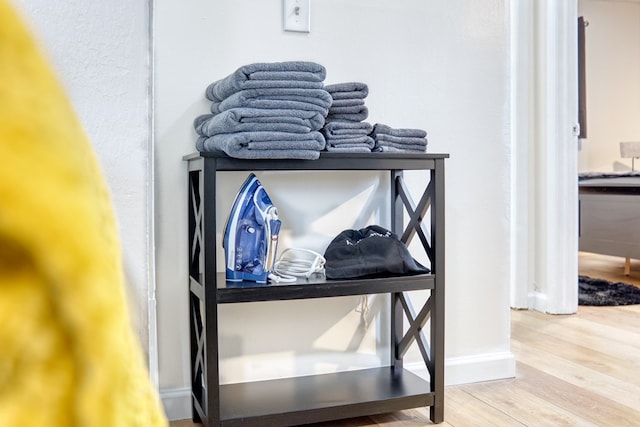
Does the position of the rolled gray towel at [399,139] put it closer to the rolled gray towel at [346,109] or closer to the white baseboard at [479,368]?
the rolled gray towel at [346,109]

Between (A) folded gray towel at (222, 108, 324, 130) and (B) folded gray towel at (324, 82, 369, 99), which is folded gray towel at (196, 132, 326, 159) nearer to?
(A) folded gray towel at (222, 108, 324, 130)

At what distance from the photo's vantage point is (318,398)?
1618 mm

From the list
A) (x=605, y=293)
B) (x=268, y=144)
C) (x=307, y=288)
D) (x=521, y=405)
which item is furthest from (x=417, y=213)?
(x=605, y=293)

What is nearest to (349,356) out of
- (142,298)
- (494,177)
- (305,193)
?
(305,193)

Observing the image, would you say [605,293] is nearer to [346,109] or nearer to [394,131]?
[394,131]

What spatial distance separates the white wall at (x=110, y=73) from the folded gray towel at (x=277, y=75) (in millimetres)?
801

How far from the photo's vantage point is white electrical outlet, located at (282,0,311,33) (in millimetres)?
1773

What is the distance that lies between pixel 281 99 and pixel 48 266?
136 cm

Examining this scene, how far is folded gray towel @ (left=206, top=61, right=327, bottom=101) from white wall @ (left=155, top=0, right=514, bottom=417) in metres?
0.32

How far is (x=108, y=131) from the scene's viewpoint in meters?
0.62

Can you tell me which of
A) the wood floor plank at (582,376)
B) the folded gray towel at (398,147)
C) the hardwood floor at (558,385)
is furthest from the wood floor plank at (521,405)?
the folded gray towel at (398,147)

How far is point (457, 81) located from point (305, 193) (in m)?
0.64

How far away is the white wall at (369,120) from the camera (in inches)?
66.9

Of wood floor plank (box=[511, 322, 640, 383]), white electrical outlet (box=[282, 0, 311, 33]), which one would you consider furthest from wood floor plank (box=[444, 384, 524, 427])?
white electrical outlet (box=[282, 0, 311, 33])
